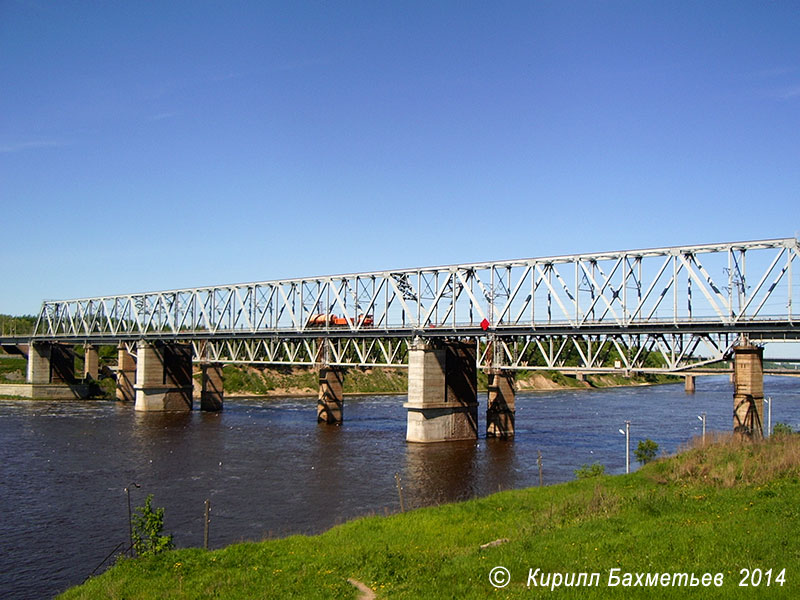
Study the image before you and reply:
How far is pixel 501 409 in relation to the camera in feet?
220

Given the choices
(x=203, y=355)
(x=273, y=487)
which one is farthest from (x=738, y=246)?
(x=203, y=355)

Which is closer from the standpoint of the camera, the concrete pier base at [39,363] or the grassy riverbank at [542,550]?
the grassy riverbank at [542,550]

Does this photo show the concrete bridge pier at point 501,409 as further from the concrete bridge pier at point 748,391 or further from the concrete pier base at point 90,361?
the concrete pier base at point 90,361

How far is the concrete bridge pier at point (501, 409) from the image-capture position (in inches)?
2628

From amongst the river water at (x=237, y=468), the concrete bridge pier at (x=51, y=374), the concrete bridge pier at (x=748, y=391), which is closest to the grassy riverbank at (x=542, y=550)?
the river water at (x=237, y=468)

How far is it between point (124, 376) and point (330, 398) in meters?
44.3

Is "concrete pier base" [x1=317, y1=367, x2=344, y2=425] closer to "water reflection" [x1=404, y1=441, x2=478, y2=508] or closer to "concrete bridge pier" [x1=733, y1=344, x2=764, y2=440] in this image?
"water reflection" [x1=404, y1=441, x2=478, y2=508]

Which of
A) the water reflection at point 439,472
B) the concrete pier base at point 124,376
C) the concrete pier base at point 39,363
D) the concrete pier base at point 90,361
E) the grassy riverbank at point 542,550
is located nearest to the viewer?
the grassy riverbank at point 542,550

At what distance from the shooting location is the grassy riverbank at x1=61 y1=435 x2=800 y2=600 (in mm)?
16594

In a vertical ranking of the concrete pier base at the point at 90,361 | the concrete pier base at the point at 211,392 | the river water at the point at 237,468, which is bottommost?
the river water at the point at 237,468

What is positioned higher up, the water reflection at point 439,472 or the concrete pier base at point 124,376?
the concrete pier base at point 124,376

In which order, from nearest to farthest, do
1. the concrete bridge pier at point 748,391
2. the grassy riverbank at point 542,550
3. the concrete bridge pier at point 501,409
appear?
the grassy riverbank at point 542,550
the concrete bridge pier at point 748,391
the concrete bridge pier at point 501,409

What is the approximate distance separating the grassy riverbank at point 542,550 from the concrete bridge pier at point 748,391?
61.0ft

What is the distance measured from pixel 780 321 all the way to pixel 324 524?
110 ft
